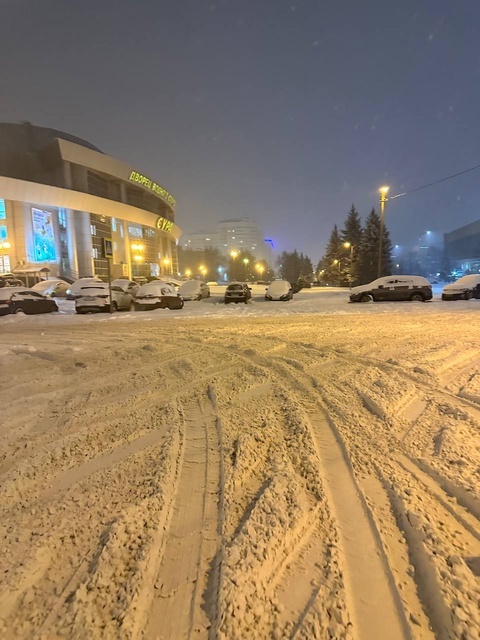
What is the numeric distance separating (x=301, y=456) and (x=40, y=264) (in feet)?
167

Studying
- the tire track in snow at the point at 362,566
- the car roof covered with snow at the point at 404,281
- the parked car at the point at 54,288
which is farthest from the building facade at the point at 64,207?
the tire track in snow at the point at 362,566

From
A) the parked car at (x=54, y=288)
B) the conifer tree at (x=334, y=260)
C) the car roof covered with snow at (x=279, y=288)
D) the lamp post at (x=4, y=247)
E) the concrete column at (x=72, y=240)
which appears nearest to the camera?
the car roof covered with snow at (x=279, y=288)

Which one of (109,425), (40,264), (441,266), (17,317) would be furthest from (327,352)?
(441,266)

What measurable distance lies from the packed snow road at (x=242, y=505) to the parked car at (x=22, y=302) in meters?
14.0

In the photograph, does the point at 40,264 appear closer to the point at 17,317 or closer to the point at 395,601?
the point at 17,317

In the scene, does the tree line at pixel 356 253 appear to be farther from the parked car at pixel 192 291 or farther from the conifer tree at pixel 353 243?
the parked car at pixel 192 291

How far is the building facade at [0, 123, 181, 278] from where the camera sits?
4597cm

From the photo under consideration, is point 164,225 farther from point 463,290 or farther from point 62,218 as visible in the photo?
point 463,290

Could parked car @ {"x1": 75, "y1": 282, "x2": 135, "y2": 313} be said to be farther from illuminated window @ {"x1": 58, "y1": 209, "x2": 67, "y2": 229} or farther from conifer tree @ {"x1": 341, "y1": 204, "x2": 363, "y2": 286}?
conifer tree @ {"x1": 341, "y1": 204, "x2": 363, "y2": 286}

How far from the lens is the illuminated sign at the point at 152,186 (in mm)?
59631

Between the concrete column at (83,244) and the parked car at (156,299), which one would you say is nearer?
the parked car at (156,299)

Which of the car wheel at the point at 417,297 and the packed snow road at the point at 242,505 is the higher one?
the car wheel at the point at 417,297

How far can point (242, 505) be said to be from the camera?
2.77 metres

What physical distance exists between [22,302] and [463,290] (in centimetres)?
2616
